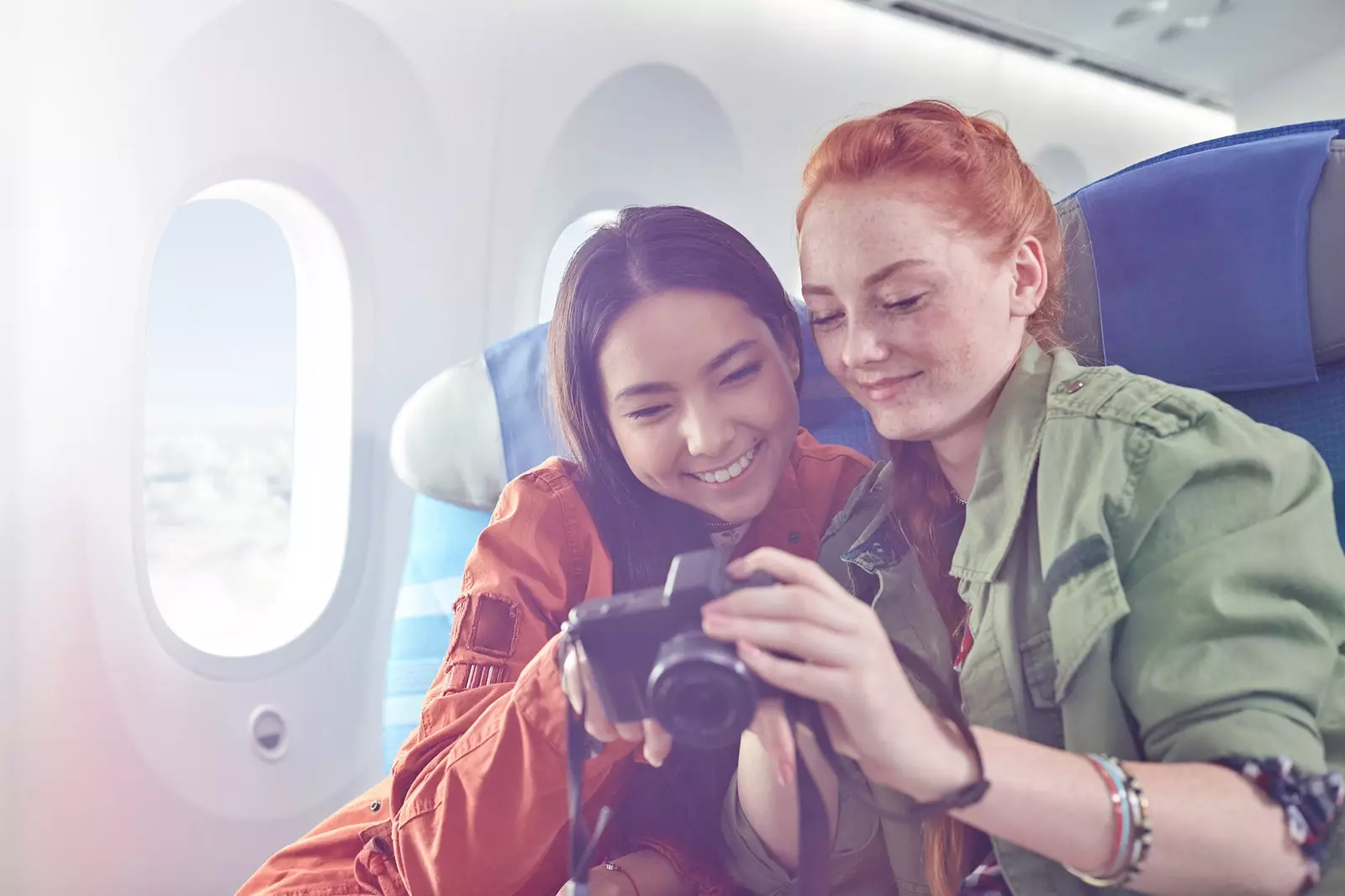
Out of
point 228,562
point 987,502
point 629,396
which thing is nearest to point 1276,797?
point 987,502

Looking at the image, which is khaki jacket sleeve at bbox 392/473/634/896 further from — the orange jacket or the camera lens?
the camera lens

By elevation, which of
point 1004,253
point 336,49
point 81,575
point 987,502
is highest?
point 336,49

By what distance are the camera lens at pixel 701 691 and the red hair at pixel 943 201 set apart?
34cm

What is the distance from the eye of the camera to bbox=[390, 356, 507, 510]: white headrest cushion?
5.55 ft

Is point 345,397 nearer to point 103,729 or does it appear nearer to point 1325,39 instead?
point 103,729

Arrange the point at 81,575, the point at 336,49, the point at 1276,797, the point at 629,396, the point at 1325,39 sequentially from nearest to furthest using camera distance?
the point at 1276,797 < the point at 629,396 < the point at 81,575 < the point at 336,49 < the point at 1325,39

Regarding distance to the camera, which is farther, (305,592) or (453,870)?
(305,592)

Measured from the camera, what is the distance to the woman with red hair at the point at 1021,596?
26.0 inches

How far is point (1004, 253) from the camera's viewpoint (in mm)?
931

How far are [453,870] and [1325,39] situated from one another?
12.7 ft

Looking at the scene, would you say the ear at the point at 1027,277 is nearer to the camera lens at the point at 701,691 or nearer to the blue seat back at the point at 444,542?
the camera lens at the point at 701,691

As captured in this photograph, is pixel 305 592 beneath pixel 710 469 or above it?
beneath

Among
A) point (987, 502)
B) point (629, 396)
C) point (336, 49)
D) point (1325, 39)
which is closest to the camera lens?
point (987, 502)

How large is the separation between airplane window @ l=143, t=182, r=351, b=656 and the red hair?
1324mm
